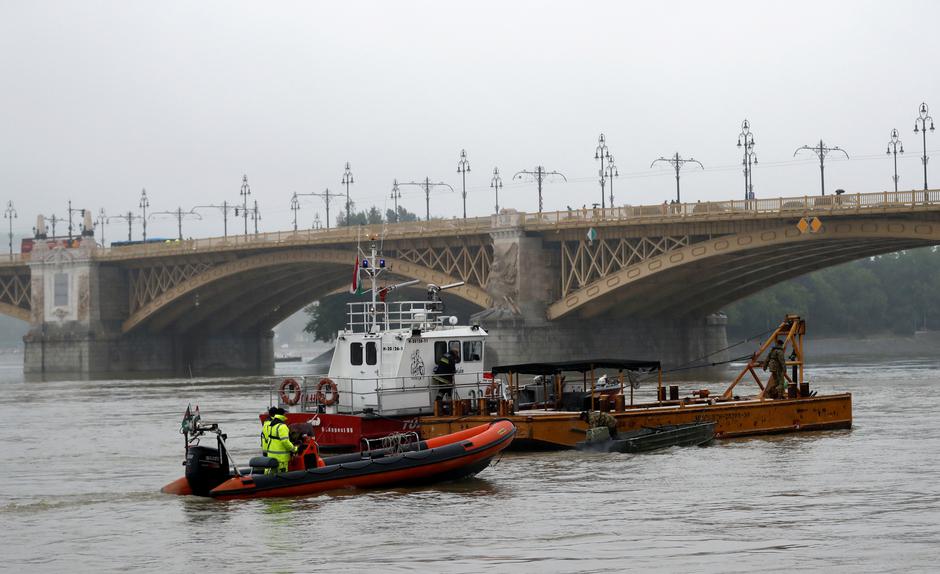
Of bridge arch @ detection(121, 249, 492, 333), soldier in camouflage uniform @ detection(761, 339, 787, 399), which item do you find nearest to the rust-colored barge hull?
soldier in camouflage uniform @ detection(761, 339, 787, 399)

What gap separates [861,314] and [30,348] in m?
77.5

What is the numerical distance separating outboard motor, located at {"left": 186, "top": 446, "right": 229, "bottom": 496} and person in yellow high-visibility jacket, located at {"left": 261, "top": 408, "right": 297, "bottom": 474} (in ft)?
2.83

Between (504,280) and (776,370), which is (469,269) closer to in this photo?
(504,280)

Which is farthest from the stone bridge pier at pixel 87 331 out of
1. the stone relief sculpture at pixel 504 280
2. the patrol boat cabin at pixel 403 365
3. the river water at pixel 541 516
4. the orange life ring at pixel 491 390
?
the orange life ring at pixel 491 390

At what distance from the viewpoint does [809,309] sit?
132 meters

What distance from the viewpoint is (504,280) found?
8112cm

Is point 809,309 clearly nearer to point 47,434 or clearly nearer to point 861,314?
point 861,314

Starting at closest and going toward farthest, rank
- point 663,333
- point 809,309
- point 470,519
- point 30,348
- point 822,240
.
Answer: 1. point 470,519
2. point 822,240
3. point 663,333
4. point 30,348
5. point 809,309

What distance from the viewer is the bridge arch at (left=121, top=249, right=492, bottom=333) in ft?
287

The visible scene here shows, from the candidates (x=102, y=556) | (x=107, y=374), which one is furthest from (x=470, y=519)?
(x=107, y=374)

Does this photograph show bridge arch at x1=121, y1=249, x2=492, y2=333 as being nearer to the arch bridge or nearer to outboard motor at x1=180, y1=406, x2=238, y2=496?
the arch bridge

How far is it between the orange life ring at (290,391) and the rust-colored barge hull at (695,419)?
12.9ft

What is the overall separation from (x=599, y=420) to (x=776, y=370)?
7.31 meters

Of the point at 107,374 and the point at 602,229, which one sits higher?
the point at 602,229
